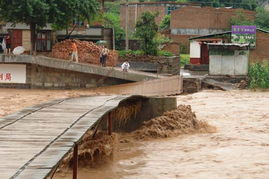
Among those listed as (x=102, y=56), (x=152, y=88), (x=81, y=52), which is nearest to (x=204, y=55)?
(x=102, y=56)

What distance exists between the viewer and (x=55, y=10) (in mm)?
33250

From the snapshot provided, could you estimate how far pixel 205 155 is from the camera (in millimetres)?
17109

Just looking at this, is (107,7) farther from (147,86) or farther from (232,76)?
(147,86)

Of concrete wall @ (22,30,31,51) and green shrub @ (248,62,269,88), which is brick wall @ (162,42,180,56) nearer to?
green shrub @ (248,62,269,88)

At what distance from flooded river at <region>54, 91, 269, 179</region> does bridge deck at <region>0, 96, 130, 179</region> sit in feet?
5.20

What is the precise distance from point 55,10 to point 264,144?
17.9m

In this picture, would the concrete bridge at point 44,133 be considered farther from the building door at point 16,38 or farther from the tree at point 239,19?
the tree at point 239,19

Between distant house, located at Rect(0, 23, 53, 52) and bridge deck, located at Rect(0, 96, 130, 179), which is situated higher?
distant house, located at Rect(0, 23, 53, 52)

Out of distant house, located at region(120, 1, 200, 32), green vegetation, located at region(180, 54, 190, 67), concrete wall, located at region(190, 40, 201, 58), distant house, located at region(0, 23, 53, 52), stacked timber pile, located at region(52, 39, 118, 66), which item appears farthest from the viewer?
distant house, located at region(120, 1, 200, 32)

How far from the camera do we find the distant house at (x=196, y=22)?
60188 mm

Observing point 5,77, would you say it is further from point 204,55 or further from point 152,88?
point 204,55

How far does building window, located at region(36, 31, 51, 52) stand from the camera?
41094 millimetres

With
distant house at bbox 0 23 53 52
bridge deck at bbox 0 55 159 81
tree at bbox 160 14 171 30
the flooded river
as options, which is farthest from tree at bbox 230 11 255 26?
the flooded river

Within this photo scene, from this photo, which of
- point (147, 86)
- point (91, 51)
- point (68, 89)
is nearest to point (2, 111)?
point (147, 86)
